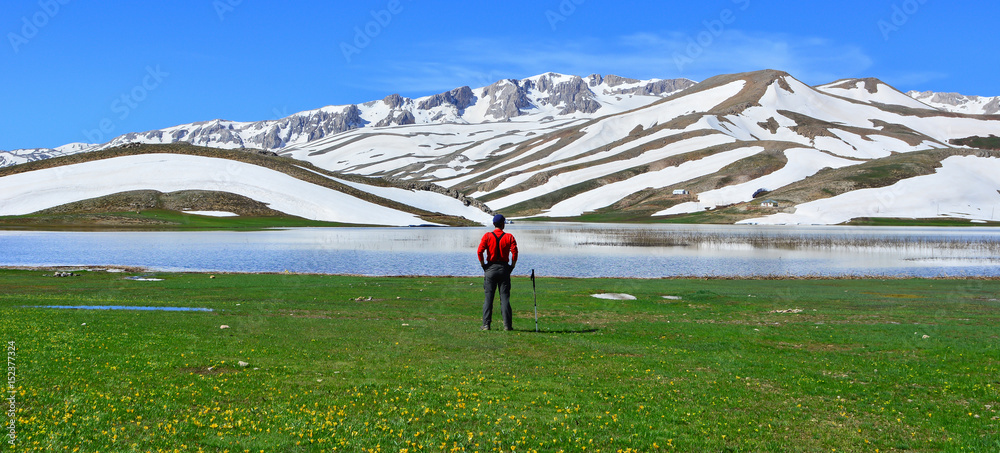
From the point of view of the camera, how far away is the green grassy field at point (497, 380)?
1084cm

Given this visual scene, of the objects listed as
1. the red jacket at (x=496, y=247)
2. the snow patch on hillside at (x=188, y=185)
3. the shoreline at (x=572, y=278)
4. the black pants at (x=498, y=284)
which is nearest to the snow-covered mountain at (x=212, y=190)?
the snow patch on hillside at (x=188, y=185)

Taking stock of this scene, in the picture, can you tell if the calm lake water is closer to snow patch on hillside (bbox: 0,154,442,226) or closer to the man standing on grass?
the man standing on grass

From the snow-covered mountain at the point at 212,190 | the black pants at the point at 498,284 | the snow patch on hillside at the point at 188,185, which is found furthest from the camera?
the snow patch on hillside at the point at 188,185

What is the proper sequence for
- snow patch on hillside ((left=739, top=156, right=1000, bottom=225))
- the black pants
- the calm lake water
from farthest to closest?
snow patch on hillside ((left=739, top=156, right=1000, bottom=225)) → the calm lake water → the black pants

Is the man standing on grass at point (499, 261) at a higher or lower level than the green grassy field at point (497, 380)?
higher

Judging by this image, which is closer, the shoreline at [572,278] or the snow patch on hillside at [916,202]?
the shoreline at [572,278]

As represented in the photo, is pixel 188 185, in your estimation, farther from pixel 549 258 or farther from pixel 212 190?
pixel 549 258

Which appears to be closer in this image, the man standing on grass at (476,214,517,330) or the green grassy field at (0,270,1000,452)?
the green grassy field at (0,270,1000,452)

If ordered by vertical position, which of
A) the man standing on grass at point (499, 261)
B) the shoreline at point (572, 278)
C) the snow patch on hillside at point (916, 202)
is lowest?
the shoreline at point (572, 278)

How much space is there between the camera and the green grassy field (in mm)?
10836

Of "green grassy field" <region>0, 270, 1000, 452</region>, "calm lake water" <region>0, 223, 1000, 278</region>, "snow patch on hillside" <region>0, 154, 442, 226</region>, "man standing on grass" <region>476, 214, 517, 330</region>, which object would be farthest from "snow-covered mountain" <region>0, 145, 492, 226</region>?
"man standing on grass" <region>476, 214, 517, 330</region>

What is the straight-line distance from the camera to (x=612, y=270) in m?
54.9

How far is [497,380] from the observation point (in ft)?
48.4

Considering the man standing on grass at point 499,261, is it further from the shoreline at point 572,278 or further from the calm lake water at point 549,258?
the calm lake water at point 549,258
